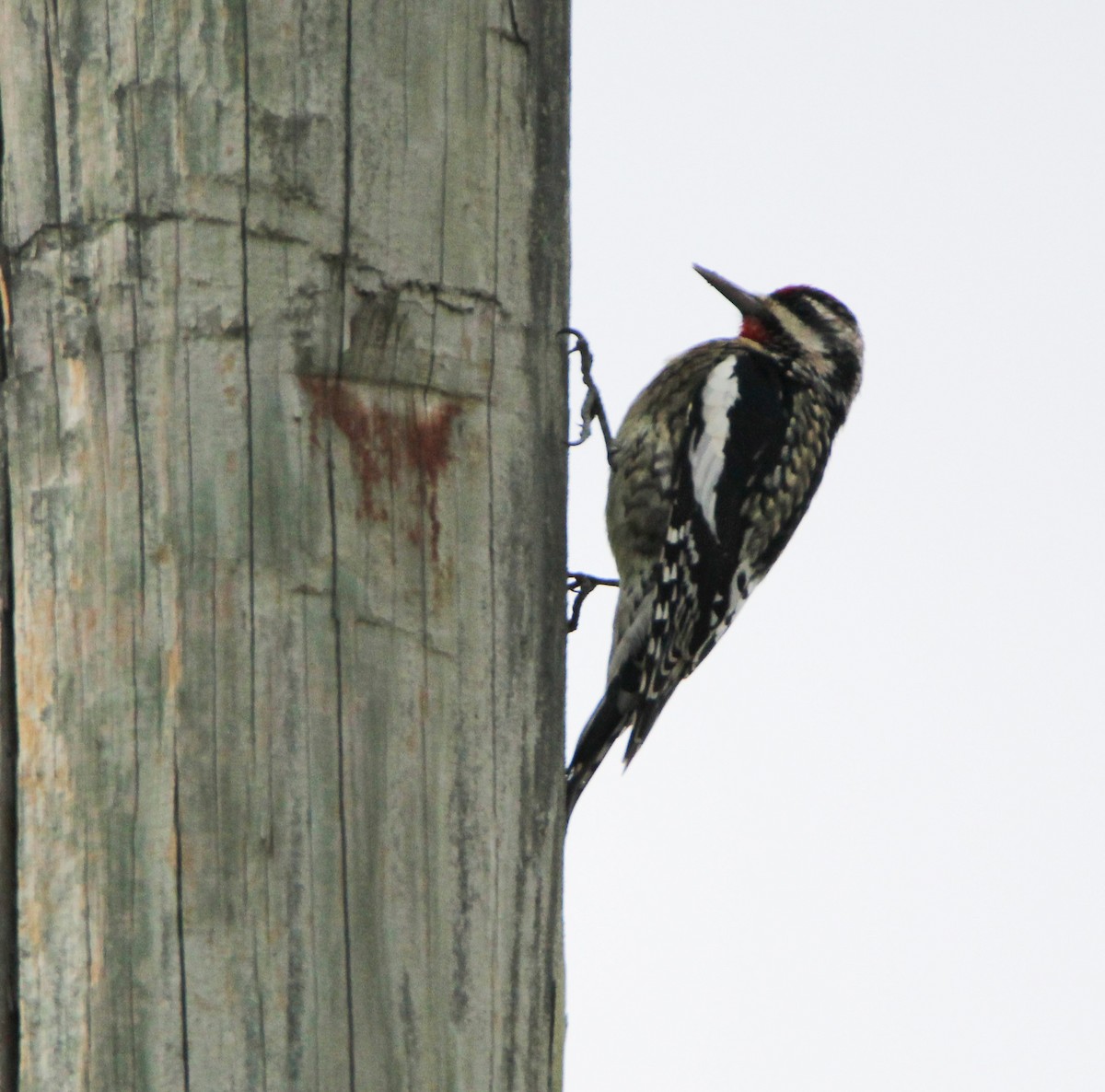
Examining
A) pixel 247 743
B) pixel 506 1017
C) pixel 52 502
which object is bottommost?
pixel 506 1017

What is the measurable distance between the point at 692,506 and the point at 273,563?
2648 mm

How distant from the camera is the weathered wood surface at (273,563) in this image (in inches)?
69.2

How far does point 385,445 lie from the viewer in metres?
1.94

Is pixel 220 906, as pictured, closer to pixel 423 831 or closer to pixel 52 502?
pixel 423 831

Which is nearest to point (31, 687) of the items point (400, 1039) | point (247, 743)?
point (247, 743)

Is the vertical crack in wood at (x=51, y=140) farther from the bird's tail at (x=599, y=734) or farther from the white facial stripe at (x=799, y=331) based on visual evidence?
the white facial stripe at (x=799, y=331)

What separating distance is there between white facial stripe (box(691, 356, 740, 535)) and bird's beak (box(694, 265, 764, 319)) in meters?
0.74

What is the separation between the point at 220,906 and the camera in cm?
174

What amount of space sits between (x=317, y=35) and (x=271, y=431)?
0.49m

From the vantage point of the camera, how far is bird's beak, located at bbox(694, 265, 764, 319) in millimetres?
5133

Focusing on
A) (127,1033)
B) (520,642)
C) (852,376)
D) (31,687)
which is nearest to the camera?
(127,1033)

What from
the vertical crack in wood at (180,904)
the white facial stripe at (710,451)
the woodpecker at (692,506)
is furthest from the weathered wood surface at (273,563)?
the white facial stripe at (710,451)

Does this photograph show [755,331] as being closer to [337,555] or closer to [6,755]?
[337,555]

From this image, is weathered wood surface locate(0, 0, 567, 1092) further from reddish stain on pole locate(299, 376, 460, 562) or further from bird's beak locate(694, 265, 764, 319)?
bird's beak locate(694, 265, 764, 319)
